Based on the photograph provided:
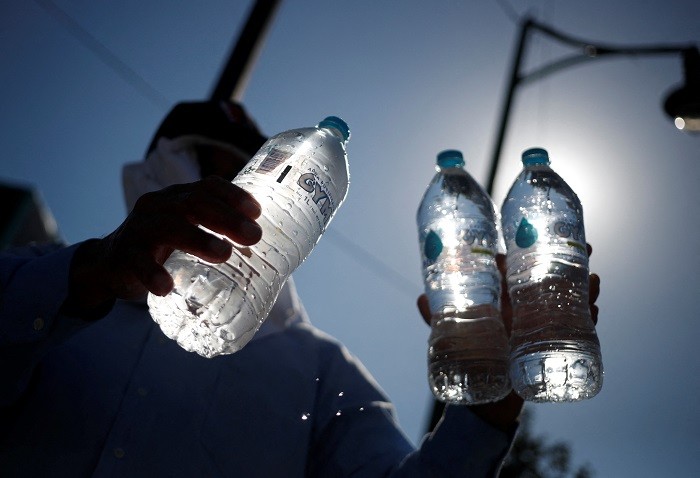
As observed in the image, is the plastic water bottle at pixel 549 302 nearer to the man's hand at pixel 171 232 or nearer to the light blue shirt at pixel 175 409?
the light blue shirt at pixel 175 409

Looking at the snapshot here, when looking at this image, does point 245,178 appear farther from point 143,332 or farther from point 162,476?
point 162,476

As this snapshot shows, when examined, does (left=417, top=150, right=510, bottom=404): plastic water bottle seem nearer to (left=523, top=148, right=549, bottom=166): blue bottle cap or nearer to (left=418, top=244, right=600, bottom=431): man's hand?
(left=418, top=244, right=600, bottom=431): man's hand

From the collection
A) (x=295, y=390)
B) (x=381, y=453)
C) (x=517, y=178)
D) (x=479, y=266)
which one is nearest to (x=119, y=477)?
(x=295, y=390)

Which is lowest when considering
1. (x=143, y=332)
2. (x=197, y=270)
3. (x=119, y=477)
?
(x=119, y=477)

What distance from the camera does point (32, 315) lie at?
5.01 ft

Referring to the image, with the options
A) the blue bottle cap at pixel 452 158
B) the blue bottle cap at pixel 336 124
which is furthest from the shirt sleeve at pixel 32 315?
the blue bottle cap at pixel 452 158

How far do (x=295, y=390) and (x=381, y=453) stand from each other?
0.40m

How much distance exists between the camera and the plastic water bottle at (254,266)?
1.56 metres

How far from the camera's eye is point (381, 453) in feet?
6.67

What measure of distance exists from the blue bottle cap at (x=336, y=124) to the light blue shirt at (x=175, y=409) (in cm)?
88

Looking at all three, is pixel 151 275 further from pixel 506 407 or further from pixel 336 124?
pixel 506 407

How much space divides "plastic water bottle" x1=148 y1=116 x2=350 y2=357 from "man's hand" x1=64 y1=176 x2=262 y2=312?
6.7 inches

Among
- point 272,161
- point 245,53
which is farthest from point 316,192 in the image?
point 245,53

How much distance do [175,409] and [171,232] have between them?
0.92m
